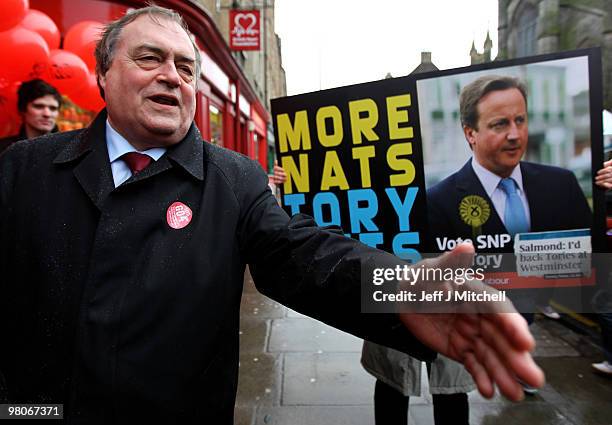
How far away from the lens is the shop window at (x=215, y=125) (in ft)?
35.0

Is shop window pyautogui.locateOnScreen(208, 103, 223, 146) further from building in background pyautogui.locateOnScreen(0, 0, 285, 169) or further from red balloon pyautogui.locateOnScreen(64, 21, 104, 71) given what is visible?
red balloon pyautogui.locateOnScreen(64, 21, 104, 71)

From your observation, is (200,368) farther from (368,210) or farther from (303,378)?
(303,378)

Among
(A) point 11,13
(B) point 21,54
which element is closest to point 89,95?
(B) point 21,54

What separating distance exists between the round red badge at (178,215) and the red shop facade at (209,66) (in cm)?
538

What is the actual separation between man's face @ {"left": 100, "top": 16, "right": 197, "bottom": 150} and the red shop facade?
493cm

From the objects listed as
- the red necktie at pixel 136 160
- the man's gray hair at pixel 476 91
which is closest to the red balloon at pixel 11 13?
the red necktie at pixel 136 160

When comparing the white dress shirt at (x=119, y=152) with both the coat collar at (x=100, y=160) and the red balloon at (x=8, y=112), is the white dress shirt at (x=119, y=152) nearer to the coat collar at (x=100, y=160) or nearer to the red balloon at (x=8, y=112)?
the coat collar at (x=100, y=160)

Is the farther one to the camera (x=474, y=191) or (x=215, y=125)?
(x=215, y=125)

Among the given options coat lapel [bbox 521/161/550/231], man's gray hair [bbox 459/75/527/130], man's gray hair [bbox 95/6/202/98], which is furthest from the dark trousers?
man's gray hair [bbox 95/6/202/98]

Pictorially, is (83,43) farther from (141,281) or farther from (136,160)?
(141,281)

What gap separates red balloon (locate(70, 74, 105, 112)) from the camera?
4512mm

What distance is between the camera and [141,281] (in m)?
1.30

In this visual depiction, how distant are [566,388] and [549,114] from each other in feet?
7.94

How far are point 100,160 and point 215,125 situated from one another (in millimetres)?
10336
